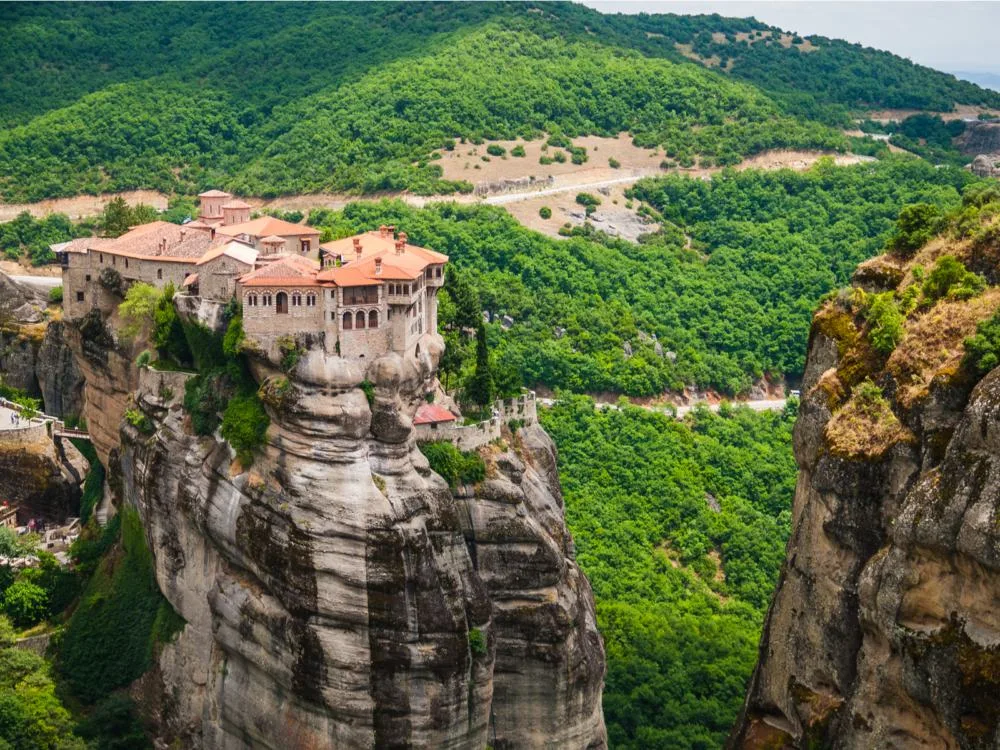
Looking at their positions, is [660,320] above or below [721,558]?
above

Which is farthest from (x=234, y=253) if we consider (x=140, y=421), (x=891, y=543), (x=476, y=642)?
(x=891, y=543)

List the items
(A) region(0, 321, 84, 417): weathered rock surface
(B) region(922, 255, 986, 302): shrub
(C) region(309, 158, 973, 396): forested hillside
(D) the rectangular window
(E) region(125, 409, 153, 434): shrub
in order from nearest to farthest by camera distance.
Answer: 1. (B) region(922, 255, 986, 302): shrub
2. (D) the rectangular window
3. (E) region(125, 409, 153, 434): shrub
4. (A) region(0, 321, 84, 417): weathered rock surface
5. (C) region(309, 158, 973, 396): forested hillside

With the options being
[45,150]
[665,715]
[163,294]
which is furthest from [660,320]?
[45,150]

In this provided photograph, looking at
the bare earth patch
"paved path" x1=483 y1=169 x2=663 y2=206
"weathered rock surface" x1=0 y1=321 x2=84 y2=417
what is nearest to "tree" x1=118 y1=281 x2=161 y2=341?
"weathered rock surface" x1=0 y1=321 x2=84 y2=417

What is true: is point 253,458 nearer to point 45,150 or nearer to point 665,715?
point 665,715

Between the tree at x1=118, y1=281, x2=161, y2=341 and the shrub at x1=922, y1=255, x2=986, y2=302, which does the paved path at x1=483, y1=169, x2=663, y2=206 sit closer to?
the tree at x1=118, y1=281, x2=161, y2=341
